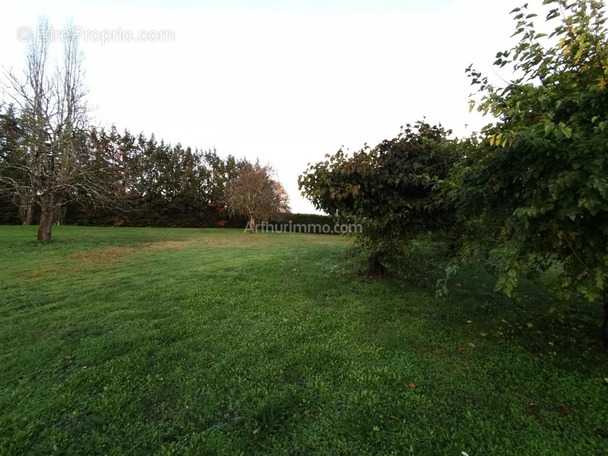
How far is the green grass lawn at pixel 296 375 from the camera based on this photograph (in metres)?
1.99

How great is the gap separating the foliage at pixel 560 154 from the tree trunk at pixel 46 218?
16.0 metres

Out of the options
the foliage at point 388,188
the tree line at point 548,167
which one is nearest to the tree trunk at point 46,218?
the foliage at point 388,188

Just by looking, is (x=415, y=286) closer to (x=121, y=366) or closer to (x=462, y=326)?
(x=462, y=326)

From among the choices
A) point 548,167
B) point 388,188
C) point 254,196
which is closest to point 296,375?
point 548,167

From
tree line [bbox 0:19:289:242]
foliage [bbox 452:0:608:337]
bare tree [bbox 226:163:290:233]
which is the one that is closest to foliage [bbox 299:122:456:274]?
foliage [bbox 452:0:608:337]

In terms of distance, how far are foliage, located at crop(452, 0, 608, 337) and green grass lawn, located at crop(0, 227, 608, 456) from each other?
41.0 inches

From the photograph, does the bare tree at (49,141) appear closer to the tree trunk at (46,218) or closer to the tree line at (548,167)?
the tree trunk at (46,218)

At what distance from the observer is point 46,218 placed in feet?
40.1

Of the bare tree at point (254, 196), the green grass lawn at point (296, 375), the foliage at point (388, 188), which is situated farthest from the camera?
the bare tree at point (254, 196)

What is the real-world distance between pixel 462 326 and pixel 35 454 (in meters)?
4.47

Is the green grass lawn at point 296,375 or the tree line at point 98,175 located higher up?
the tree line at point 98,175

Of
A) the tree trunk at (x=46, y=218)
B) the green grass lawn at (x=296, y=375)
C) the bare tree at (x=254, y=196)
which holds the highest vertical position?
the bare tree at (x=254, y=196)

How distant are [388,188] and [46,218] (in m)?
14.8

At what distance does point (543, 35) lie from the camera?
7.75 ft
